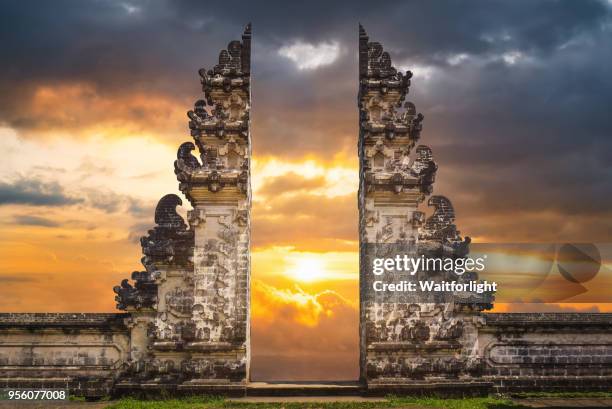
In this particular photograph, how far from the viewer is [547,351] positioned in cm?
1950

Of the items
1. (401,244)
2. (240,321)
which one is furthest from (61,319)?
(401,244)

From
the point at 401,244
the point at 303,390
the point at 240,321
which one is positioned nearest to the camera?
the point at 303,390

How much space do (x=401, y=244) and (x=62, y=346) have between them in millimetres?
10481

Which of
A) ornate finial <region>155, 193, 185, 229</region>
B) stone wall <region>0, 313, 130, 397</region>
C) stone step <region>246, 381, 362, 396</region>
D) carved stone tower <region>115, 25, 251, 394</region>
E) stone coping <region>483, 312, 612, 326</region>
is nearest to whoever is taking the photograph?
stone step <region>246, 381, 362, 396</region>

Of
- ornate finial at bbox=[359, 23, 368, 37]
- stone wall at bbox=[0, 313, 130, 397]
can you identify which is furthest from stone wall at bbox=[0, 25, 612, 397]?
ornate finial at bbox=[359, 23, 368, 37]

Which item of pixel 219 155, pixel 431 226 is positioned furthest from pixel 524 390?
pixel 219 155

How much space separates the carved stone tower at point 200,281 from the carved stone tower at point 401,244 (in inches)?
143

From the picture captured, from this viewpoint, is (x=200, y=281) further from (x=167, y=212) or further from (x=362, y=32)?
(x=362, y=32)

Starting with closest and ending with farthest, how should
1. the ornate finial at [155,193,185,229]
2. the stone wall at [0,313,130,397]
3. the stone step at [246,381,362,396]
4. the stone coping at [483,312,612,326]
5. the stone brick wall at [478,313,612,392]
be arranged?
the stone step at [246,381,362,396]
the stone wall at [0,313,130,397]
the stone brick wall at [478,313,612,392]
the stone coping at [483,312,612,326]
the ornate finial at [155,193,185,229]

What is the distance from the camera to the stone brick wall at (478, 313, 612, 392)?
1923cm

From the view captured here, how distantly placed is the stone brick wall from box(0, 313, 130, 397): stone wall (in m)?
10.8

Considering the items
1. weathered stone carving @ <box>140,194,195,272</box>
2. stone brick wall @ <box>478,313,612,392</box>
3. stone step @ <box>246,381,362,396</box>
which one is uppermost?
weathered stone carving @ <box>140,194,195,272</box>

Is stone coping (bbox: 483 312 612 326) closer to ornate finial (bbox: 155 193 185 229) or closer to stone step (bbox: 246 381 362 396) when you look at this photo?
stone step (bbox: 246 381 362 396)

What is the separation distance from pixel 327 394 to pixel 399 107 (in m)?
8.87
